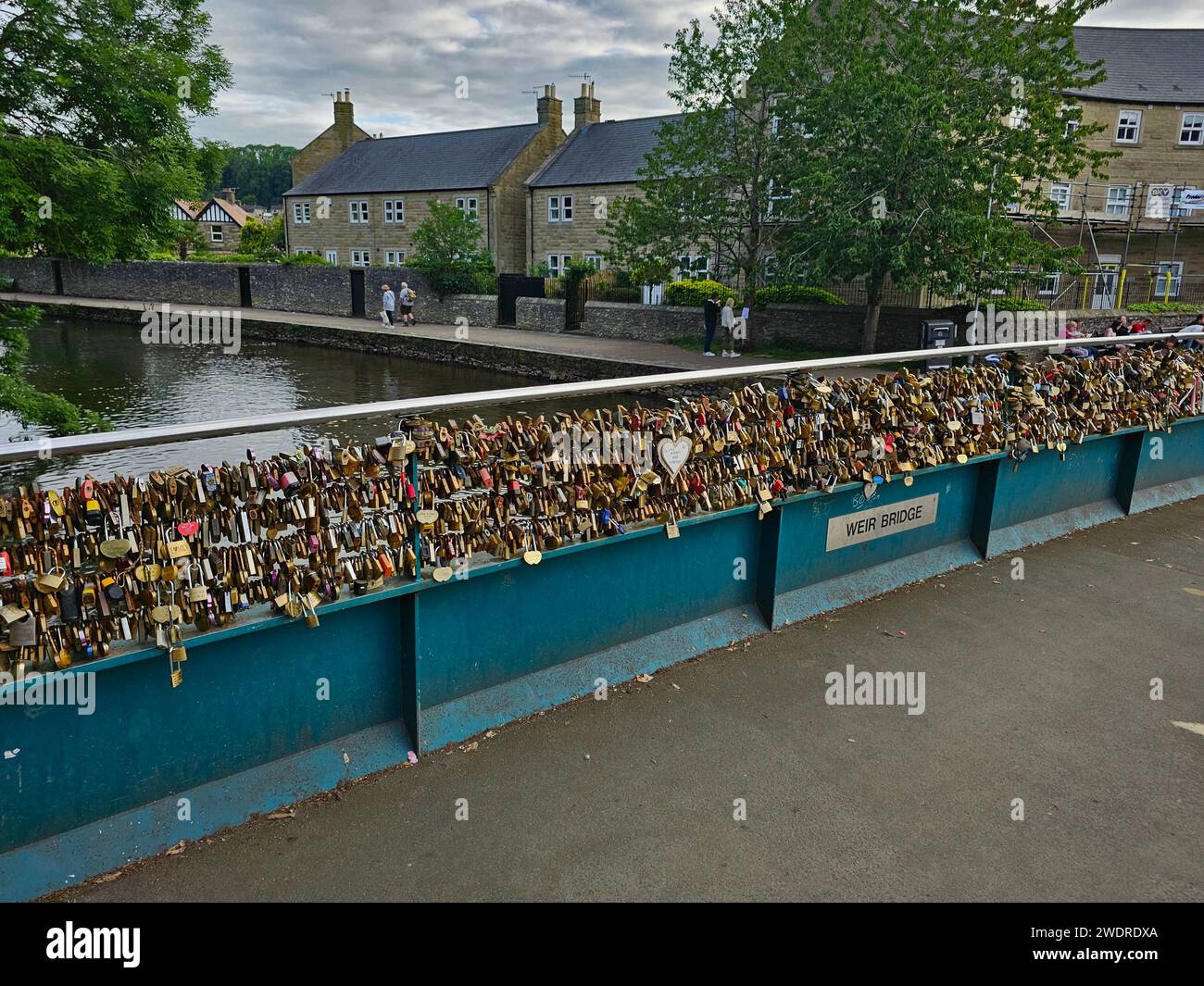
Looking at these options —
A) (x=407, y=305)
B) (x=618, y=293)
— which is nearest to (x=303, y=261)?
(x=407, y=305)

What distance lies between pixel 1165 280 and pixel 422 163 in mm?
39816

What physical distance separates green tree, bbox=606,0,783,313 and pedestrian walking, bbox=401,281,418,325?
40.2 ft

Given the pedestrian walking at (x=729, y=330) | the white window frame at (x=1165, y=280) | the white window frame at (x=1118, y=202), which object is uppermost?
the white window frame at (x=1118, y=202)

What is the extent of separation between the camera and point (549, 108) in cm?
4912

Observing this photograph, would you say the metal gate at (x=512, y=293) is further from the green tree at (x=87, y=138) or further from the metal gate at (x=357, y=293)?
the green tree at (x=87, y=138)

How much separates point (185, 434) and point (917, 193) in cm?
2156

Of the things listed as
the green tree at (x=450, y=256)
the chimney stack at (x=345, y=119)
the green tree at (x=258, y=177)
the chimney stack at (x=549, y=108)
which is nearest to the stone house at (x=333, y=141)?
the chimney stack at (x=345, y=119)

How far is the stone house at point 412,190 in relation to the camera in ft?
159

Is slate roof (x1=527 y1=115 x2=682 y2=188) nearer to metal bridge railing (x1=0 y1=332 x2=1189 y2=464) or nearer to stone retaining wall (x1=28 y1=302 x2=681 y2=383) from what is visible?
stone retaining wall (x1=28 y1=302 x2=681 y2=383)

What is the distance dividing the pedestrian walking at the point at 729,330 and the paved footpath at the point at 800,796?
21.7m

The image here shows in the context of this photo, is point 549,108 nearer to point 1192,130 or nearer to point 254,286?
point 254,286

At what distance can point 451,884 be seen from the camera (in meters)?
3.47
